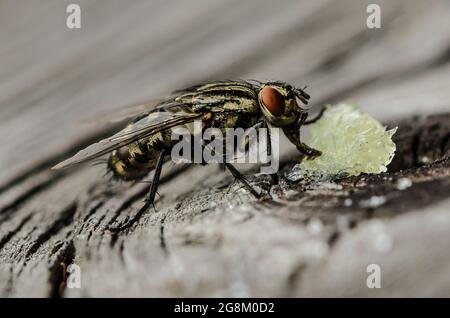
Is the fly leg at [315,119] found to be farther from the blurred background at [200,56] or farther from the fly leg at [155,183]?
the fly leg at [155,183]

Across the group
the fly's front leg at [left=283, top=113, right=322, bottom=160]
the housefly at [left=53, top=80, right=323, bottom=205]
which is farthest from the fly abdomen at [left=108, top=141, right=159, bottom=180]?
the fly's front leg at [left=283, top=113, right=322, bottom=160]

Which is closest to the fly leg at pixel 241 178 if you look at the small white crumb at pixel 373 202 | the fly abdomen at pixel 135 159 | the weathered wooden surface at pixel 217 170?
the weathered wooden surface at pixel 217 170

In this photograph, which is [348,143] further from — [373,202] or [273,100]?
[373,202]

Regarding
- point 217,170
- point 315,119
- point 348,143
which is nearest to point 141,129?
point 217,170

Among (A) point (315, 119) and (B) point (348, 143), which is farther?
(A) point (315, 119)

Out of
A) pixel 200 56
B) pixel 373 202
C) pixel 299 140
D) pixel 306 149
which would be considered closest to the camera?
pixel 373 202
